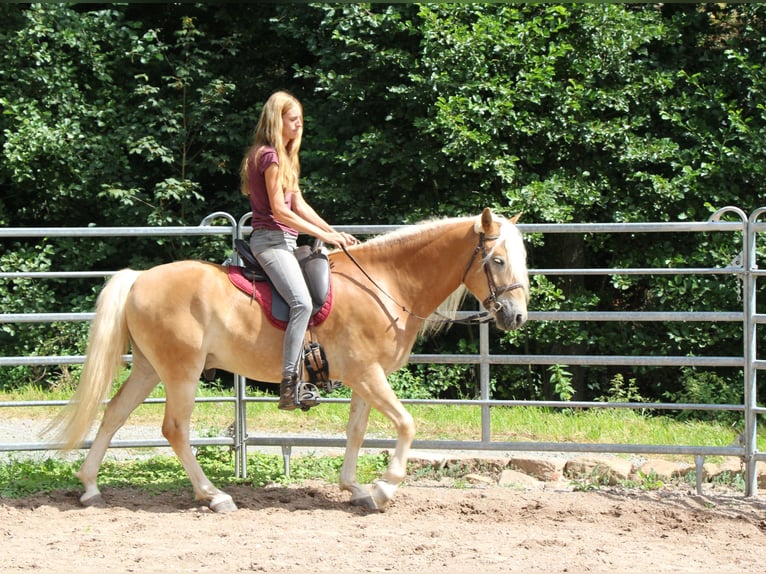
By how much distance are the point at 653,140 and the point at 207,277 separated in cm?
671

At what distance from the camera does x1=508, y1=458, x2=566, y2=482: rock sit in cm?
725

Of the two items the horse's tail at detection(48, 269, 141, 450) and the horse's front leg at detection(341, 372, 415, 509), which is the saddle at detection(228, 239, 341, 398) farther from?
the horse's tail at detection(48, 269, 141, 450)

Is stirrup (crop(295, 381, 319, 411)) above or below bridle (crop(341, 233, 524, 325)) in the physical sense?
below

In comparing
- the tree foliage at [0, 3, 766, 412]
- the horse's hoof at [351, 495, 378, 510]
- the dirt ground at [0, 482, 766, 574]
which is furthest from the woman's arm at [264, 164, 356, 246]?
the tree foliage at [0, 3, 766, 412]

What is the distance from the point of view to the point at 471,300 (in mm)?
8641

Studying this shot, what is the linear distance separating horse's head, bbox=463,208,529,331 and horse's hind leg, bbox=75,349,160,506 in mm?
2377

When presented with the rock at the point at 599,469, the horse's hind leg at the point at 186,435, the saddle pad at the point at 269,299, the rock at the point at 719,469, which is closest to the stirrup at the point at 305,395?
the saddle pad at the point at 269,299

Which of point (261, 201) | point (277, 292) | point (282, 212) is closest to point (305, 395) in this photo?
point (277, 292)

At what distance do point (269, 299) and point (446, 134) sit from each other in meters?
5.25

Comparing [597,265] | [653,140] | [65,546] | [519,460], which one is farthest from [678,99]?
[65,546]

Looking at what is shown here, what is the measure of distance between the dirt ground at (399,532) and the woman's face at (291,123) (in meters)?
2.48

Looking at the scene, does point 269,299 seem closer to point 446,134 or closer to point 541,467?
point 541,467

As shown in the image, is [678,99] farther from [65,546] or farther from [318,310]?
[65,546]

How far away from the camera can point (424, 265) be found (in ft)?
20.1
